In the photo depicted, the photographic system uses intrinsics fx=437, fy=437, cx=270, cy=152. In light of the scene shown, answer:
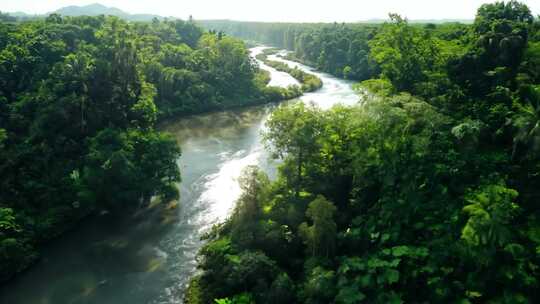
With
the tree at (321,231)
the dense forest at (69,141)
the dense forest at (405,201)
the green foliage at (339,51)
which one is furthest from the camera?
the green foliage at (339,51)

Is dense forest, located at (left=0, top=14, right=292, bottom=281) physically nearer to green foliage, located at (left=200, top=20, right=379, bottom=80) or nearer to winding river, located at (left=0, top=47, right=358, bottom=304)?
winding river, located at (left=0, top=47, right=358, bottom=304)

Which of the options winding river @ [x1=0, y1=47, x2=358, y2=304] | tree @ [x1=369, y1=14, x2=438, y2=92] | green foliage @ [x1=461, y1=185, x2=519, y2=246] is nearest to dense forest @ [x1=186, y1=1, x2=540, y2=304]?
green foliage @ [x1=461, y1=185, x2=519, y2=246]

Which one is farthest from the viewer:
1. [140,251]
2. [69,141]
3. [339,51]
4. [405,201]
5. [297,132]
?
[339,51]

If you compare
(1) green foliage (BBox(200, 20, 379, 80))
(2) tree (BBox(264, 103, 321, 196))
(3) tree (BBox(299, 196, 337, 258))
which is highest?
(1) green foliage (BBox(200, 20, 379, 80))

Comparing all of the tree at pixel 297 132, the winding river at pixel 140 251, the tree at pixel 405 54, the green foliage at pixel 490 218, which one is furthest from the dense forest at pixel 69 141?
the green foliage at pixel 490 218

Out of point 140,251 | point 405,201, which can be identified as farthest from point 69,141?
point 405,201

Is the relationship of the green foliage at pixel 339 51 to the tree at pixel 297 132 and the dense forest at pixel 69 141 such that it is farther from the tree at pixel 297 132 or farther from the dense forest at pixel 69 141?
the tree at pixel 297 132

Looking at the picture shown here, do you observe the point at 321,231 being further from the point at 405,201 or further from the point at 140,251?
the point at 140,251
